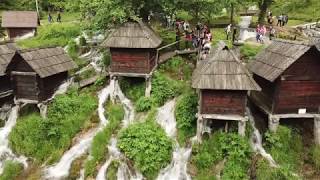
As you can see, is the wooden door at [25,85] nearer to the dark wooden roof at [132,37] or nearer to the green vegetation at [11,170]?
the green vegetation at [11,170]

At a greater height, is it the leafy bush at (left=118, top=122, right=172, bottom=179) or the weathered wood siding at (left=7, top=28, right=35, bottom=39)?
the weathered wood siding at (left=7, top=28, right=35, bottom=39)

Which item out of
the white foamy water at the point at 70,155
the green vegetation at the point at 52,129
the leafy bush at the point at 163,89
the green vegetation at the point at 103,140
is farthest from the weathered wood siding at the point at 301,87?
the green vegetation at the point at 52,129

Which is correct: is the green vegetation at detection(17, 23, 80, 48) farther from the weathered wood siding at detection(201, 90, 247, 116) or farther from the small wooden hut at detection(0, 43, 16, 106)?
the weathered wood siding at detection(201, 90, 247, 116)

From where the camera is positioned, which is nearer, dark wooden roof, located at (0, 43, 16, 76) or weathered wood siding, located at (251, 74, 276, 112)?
weathered wood siding, located at (251, 74, 276, 112)

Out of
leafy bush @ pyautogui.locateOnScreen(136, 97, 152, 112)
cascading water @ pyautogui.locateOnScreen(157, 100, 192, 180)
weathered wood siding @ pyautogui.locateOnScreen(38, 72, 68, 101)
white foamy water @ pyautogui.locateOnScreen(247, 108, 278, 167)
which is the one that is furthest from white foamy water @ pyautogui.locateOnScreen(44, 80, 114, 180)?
white foamy water @ pyautogui.locateOnScreen(247, 108, 278, 167)

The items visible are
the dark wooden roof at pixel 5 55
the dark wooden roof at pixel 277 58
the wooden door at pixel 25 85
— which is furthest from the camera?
the dark wooden roof at pixel 5 55

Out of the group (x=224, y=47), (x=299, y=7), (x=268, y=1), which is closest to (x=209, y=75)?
(x=224, y=47)

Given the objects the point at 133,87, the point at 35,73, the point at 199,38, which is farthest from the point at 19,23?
the point at 199,38

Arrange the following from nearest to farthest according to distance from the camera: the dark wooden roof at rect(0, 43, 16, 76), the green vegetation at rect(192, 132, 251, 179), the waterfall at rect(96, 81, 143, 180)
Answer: the green vegetation at rect(192, 132, 251, 179)
the waterfall at rect(96, 81, 143, 180)
the dark wooden roof at rect(0, 43, 16, 76)
